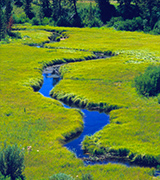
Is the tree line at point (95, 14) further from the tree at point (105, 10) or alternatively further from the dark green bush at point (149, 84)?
the dark green bush at point (149, 84)

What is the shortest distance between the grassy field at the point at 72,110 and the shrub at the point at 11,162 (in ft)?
4.47

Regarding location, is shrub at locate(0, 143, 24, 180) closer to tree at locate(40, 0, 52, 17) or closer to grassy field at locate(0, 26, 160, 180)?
grassy field at locate(0, 26, 160, 180)

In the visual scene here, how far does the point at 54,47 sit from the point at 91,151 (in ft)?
164

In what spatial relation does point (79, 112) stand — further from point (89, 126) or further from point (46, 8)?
point (46, 8)

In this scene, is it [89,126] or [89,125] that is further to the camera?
[89,125]

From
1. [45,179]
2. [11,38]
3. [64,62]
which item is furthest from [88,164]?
[11,38]

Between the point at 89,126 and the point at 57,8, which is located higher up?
the point at 89,126

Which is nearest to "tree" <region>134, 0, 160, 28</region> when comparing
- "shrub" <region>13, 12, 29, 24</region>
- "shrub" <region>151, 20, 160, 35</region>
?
"shrub" <region>151, 20, 160, 35</region>

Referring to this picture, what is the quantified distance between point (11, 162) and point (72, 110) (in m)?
14.4

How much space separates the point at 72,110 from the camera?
31.5m

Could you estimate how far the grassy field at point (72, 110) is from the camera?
830 inches

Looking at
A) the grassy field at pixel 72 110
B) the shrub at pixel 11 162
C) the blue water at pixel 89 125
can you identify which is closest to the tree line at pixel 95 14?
the grassy field at pixel 72 110

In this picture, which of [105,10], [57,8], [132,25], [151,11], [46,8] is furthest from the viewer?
[46,8]

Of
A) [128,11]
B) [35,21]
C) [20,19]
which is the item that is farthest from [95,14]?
[20,19]
